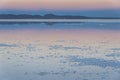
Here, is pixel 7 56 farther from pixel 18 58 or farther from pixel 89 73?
pixel 89 73

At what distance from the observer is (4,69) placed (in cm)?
994

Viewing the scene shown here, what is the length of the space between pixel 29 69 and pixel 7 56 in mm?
1716

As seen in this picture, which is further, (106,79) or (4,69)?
(4,69)

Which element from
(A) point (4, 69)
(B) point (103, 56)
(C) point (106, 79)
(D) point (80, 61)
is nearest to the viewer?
(C) point (106, 79)

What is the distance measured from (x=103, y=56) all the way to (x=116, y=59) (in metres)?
0.69

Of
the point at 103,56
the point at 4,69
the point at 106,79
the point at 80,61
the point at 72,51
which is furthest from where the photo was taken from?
the point at 72,51

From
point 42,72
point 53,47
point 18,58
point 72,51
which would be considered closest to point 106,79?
→ point 42,72

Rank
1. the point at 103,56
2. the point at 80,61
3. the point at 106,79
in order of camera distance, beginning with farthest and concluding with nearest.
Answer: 1. the point at 103,56
2. the point at 80,61
3. the point at 106,79

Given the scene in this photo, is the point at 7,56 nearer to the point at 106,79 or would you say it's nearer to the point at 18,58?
the point at 18,58

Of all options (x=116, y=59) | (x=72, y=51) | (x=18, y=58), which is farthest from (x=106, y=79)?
(x=72, y=51)

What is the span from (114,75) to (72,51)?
11.4 feet

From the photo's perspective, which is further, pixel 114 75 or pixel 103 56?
pixel 103 56

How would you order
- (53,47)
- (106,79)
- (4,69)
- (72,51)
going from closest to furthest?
(106,79)
(4,69)
(72,51)
(53,47)

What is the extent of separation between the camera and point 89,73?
9.56 meters
